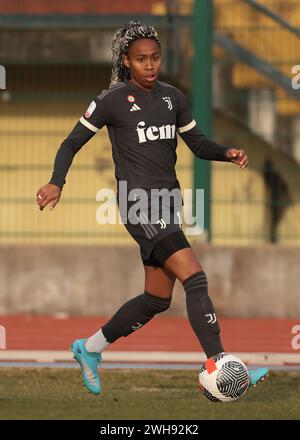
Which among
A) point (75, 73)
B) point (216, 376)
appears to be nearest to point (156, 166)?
point (216, 376)

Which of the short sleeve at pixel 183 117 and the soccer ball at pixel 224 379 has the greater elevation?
the short sleeve at pixel 183 117

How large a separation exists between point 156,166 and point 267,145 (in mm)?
8803

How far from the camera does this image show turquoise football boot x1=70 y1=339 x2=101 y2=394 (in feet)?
27.7

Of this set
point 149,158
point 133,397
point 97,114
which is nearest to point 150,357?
point 133,397

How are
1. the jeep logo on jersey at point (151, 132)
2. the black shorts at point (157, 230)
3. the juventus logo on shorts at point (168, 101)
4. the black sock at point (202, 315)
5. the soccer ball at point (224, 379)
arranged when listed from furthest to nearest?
the juventus logo on shorts at point (168, 101), the jeep logo on jersey at point (151, 132), the black shorts at point (157, 230), the black sock at point (202, 315), the soccer ball at point (224, 379)

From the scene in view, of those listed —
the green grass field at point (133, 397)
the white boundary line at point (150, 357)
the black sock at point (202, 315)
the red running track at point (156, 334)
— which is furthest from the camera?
the red running track at point (156, 334)

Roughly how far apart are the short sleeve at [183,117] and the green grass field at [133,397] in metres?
1.56

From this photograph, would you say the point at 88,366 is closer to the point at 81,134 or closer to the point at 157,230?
the point at 157,230

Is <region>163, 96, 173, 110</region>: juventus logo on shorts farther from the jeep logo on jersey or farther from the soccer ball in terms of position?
the soccer ball

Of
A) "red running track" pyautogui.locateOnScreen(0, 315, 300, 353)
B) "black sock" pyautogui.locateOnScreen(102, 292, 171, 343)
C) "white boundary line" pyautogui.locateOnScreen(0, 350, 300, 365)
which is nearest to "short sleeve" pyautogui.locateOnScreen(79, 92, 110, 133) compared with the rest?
"black sock" pyautogui.locateOnScreen(102, 292, 171, 343)

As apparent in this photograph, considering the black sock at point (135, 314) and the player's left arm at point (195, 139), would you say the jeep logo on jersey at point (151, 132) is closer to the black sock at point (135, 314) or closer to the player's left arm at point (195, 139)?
the player's left arm at point (195, 139)

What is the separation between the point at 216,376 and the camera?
25.6ft

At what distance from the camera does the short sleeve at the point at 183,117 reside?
330 inches

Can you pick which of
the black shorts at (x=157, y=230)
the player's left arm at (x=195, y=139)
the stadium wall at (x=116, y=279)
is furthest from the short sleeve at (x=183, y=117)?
the stadium wall at (x=116, y=279)
